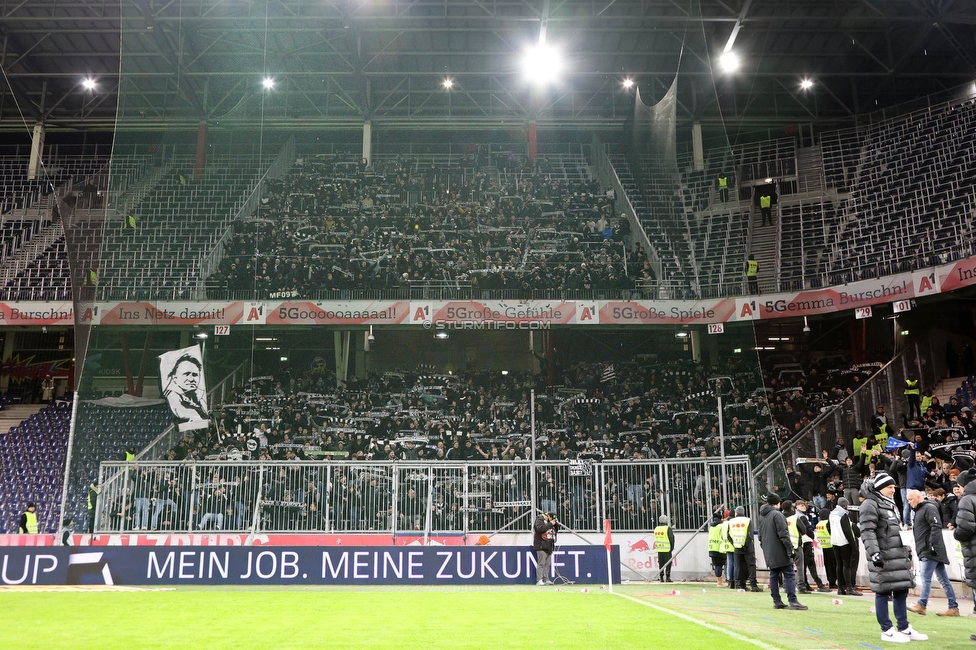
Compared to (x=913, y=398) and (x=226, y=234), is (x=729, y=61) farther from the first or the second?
(x=226, y=234)

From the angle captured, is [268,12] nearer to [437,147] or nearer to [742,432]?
[742,432]

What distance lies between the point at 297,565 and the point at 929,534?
11125 millimetres

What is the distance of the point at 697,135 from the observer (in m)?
13.5

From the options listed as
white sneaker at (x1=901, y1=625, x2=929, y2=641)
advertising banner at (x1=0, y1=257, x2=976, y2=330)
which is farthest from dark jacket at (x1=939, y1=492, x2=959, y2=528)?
advertising banner at (x1=0, y1=257, x2=976, y2=330)

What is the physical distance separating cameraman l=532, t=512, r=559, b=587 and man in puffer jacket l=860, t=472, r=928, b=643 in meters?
8.35

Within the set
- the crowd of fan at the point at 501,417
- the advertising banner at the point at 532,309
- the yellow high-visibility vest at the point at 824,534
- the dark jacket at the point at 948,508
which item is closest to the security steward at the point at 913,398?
the advertising banner at the point at 532,309

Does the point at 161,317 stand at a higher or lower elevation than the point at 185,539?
higher

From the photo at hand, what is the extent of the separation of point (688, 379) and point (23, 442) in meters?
21.6

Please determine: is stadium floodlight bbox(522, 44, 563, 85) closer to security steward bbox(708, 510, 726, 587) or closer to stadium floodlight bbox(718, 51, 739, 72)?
stadium floodlight bbox(718, 51, 739, 72)

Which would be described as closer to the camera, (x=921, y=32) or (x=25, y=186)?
(x=921, y=32)

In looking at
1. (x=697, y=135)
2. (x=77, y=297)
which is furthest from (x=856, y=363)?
(x=77, y=297)

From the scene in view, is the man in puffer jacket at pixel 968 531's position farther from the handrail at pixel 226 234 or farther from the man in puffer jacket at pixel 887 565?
the handrail at pixel 226 234

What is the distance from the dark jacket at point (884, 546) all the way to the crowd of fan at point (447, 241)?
16204 mm

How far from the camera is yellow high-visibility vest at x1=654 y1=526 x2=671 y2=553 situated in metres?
17.0
